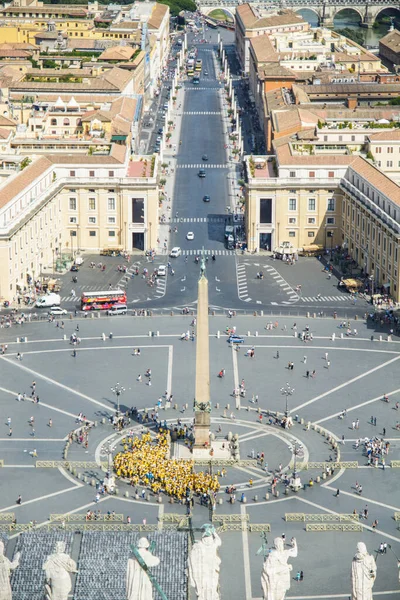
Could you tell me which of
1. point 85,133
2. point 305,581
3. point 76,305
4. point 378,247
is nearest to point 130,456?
point 305,581

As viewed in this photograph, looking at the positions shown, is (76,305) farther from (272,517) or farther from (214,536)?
(214,536)

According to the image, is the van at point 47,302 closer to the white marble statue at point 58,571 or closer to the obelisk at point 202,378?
the obelisk at point 202,378

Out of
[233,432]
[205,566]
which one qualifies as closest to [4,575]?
[205,566]

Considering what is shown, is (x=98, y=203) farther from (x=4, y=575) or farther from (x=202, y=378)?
(x=4, y=575)

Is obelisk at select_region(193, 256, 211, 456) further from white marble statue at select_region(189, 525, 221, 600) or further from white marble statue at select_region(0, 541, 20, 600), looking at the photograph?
white marble statue at select_region(189, 525, 221, 600)

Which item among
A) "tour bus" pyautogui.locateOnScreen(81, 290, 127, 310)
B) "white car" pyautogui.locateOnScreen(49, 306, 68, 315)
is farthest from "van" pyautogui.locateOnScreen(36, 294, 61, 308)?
"tour bus" pyautogui.locateOnScreen(81, 290, 127, 310)

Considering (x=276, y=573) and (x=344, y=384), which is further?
(x=344, y=384)
